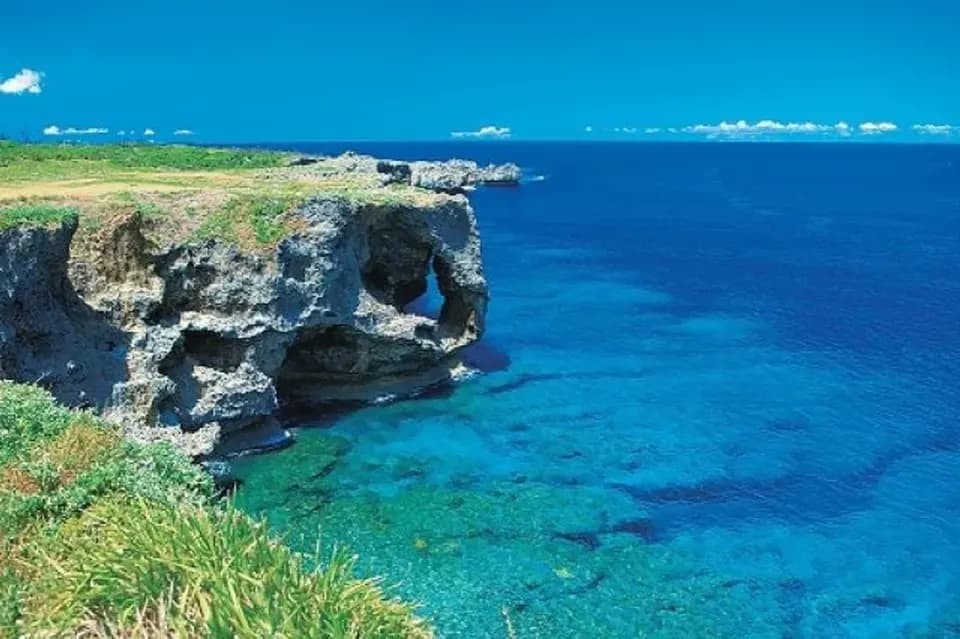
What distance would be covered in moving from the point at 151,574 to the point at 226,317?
22.1m

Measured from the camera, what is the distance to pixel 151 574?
10.5m

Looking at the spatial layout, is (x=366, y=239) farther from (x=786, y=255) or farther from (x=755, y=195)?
(x=755, y=195)

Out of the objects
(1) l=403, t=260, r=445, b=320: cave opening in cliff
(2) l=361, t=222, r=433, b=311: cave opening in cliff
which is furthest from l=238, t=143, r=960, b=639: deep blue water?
(2) l=361, t=222, r=433, b=311: cave opening in cliff

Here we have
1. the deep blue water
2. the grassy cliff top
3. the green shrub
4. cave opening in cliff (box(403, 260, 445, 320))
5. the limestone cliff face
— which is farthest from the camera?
cave opening in cliff (box(403, 260, 445, 320))

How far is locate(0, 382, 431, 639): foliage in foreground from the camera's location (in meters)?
9.91

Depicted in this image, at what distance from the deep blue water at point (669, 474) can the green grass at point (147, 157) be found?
25257 millimetres

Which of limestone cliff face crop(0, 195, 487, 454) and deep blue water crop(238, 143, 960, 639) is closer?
deep blue water crop(238, 143, 960, 639)

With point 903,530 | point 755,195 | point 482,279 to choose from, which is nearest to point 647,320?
point 482,279

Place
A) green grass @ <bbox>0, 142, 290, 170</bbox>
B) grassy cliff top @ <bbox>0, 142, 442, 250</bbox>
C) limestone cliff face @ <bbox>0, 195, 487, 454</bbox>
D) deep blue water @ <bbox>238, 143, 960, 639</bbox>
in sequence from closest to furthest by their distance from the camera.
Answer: deep blue water @ <bbox>238, 143, 960, 639</bbox> < limestone cliff face @ <bbox>0, 195, 487, 454</bbox> < grassy cliff top @ <bbox>0, 142, 442, 250</bbox> < green grass @ <bbox>0, 142, 290, 170</bbox>

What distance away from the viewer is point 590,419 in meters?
36.5

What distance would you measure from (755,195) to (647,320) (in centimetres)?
9740

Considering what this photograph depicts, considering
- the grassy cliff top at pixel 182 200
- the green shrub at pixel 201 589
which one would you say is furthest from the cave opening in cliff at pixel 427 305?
the green shrub at pixel 201 589

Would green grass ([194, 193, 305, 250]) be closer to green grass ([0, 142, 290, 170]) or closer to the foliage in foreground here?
the foliage in foreground

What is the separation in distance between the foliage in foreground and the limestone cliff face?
48.0 feet
